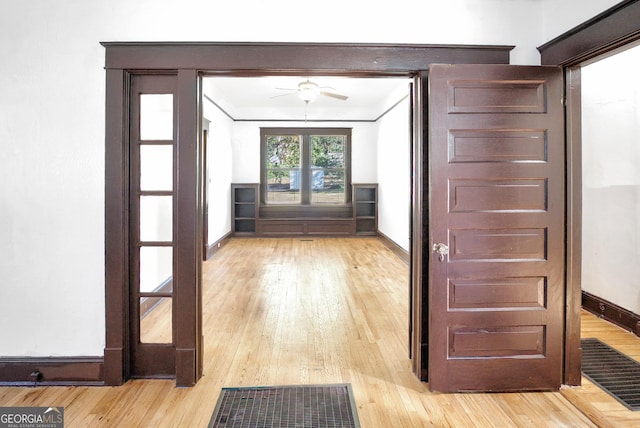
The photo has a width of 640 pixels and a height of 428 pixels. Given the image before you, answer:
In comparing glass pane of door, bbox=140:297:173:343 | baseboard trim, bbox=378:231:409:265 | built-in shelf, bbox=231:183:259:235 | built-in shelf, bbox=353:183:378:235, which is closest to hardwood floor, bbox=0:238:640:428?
glass pane of door, bbox=140:297:173:343

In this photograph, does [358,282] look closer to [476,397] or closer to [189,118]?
[476,397]

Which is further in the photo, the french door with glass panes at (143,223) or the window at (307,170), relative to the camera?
the window at (307,170)

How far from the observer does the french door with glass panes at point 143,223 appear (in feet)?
8.76

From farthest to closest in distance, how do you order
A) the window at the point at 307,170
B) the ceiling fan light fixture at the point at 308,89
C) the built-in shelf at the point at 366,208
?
the window at the point at 307,170, the built-in shelf at the point at 366,208, the ceiling fan light fixture at the point at 308,89

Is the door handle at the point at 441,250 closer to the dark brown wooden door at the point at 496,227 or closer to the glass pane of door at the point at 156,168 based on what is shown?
the dark brown wooden door at the point at 496,227

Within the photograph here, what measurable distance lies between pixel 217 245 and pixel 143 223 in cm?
500

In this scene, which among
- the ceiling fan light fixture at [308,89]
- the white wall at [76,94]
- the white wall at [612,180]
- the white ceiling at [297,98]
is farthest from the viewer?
the white ceiling at [297,98]

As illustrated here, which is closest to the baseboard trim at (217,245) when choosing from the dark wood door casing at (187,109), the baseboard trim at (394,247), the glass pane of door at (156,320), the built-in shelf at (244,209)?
the built-in shelf at (244,209)

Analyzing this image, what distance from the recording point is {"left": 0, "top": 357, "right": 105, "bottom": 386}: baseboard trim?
2639 millimetres

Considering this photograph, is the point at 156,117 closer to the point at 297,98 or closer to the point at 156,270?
the point at 156,270

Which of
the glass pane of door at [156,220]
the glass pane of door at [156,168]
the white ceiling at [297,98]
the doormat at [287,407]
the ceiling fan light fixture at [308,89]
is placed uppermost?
the white ceiling at [297,98]

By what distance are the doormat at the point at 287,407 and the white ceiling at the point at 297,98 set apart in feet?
12.8

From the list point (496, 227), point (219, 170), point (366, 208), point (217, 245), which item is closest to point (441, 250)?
point (496, 227)

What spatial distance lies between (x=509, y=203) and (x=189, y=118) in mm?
2079
